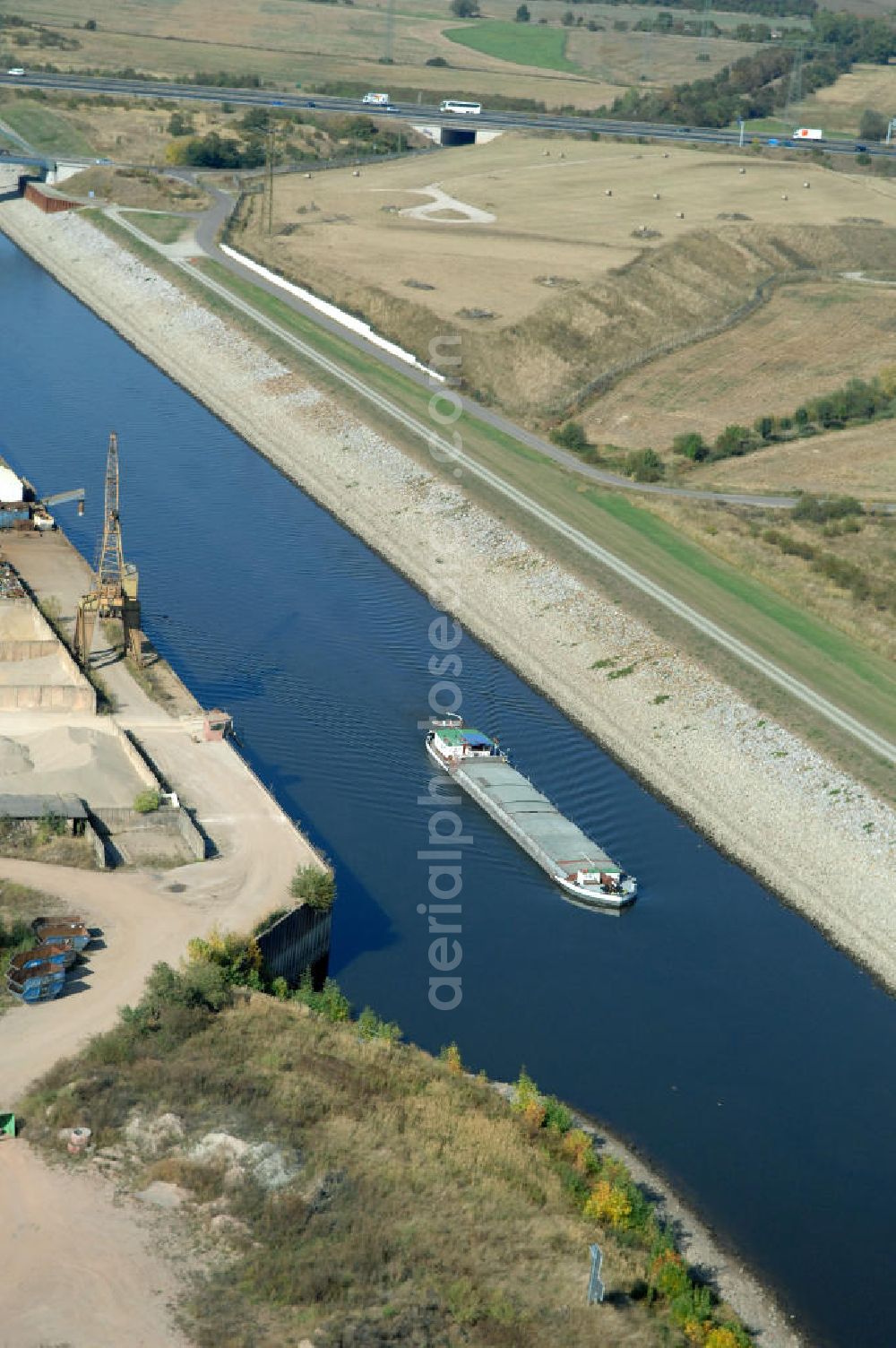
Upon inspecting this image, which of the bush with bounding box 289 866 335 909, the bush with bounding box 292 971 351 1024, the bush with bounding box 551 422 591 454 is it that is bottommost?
the bush with bounding box 292 971 351 1024

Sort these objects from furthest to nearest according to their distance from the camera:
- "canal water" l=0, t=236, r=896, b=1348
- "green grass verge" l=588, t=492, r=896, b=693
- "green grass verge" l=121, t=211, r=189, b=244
Result: 1. "green grass verge" l=121, t=211, r=189, b=244
2. "green grass verge" l=588, t=492, r=896, b=693
3. "canal water" l=0, t=236, r=896, b=1348

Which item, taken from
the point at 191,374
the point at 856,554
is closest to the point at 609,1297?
the point at 856,554

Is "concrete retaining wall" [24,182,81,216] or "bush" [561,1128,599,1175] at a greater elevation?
"concrete retaining wall" [24,182,81,216]

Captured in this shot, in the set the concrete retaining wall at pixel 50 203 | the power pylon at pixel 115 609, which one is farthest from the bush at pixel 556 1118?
the concrete retaining wall at pixel 50 203

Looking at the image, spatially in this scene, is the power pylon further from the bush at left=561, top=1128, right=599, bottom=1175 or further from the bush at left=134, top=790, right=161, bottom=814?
the bush at left=561, top=1128, right=599, bottom=1175

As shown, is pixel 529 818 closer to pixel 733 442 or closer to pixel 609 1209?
pixel 609 1209

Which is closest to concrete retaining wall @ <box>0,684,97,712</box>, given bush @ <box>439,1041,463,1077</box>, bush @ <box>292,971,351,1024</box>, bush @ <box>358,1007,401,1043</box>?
bush @ <box>292,971,351,1024</box>

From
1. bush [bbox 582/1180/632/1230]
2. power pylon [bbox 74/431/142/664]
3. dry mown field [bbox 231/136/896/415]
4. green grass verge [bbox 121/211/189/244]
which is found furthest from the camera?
green grass verge [bbox 121/211/189/244]
